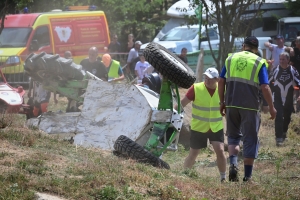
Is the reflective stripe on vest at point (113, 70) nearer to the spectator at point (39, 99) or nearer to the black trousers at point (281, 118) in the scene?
the spectator at point (39, 99)

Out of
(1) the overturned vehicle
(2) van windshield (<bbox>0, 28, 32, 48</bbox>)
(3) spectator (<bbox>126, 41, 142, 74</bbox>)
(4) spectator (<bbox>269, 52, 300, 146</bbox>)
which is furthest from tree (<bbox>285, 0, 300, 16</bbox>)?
(1) the overturned vehicle

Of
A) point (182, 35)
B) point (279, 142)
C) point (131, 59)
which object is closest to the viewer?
point (279, 142)

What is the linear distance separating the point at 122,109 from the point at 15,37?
35.2 feet

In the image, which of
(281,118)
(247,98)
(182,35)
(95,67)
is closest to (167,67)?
(247,98)

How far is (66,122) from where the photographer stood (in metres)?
11.2

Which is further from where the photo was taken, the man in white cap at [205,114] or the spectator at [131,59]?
the spectator at [131,59]

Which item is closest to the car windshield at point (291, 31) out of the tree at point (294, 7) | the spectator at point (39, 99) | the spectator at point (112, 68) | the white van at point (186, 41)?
the white van at point (186, 41)

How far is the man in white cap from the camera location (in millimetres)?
8773

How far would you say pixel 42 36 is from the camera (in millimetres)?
20109

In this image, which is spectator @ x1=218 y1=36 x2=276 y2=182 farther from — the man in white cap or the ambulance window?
the ambulance window

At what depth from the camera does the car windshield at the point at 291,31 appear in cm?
2347

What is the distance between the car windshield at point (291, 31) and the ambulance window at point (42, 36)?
28.8 ft

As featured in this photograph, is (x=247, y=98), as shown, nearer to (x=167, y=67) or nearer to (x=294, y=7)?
(x=167, y=67)

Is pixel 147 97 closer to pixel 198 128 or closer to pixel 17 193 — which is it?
pixel 198 128
